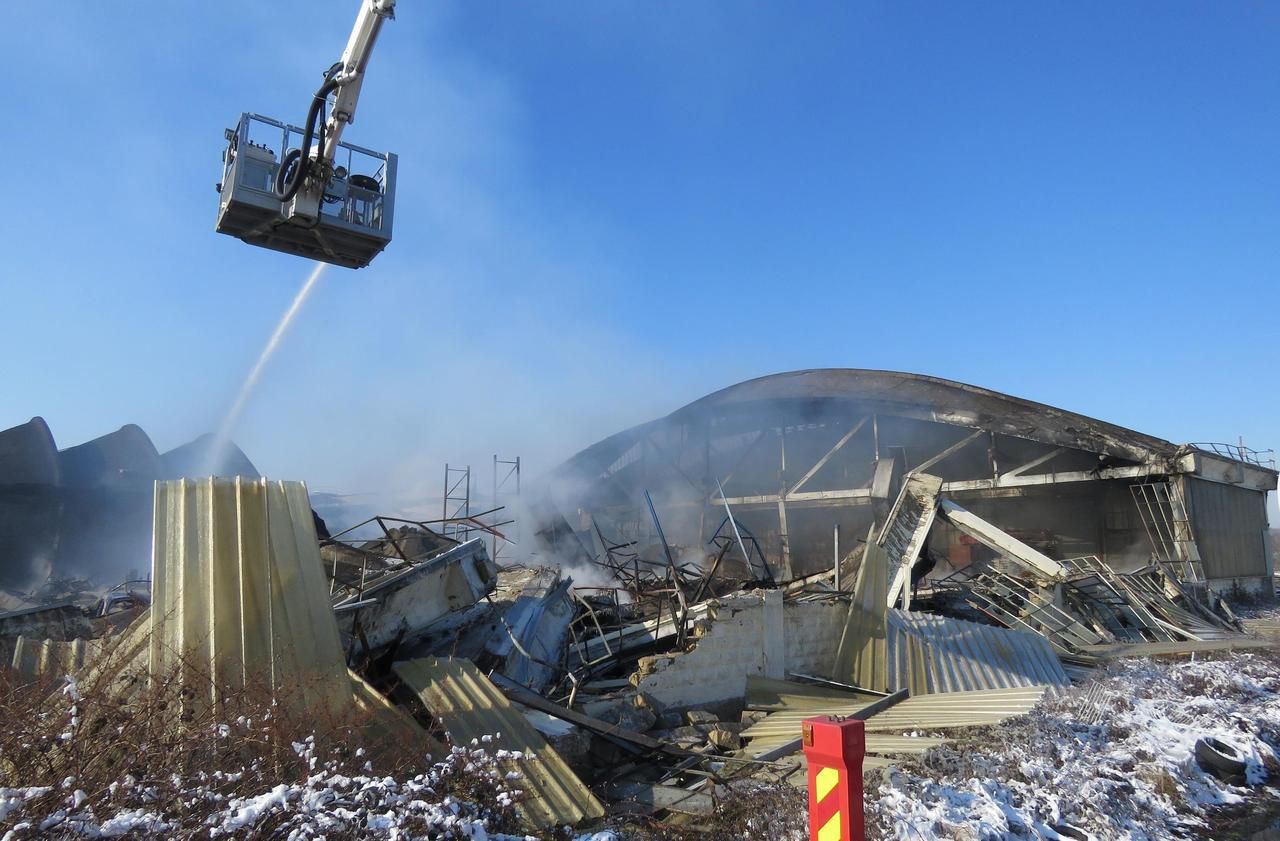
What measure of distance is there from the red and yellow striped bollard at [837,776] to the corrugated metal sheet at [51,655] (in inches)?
232

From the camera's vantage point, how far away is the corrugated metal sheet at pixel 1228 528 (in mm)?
16797

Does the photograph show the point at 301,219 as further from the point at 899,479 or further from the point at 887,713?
the point at 899,479

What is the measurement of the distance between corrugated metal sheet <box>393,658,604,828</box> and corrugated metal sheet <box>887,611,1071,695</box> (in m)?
5.30

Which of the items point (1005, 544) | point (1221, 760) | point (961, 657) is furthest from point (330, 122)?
point (1005, 544)

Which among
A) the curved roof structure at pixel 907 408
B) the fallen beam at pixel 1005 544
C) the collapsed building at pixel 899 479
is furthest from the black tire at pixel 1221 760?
the curved roof structure at pixel 907 408

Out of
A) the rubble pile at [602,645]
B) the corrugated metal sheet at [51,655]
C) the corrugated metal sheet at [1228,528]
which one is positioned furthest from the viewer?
the corrugated metal sheet at [1228,528]

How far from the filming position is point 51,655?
626cm

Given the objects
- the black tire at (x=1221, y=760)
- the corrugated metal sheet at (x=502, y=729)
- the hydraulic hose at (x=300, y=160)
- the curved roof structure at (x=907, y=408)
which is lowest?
the black tire at (x=1221, y=760)

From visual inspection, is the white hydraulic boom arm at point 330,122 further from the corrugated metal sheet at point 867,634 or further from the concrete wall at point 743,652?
the corrugated metal sheet at point 867,634

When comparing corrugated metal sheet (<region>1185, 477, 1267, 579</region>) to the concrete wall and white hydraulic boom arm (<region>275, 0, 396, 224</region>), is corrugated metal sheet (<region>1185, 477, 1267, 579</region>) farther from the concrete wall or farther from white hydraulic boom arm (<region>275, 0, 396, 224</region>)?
white hydraulic boom arm (<region>275, 0, 396, 224</region>)

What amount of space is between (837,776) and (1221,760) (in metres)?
5.27

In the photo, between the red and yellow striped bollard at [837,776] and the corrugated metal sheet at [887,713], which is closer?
the red and yellow striped bollard at [837,776]

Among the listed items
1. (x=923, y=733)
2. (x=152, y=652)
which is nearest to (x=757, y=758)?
(x=923, y=733)

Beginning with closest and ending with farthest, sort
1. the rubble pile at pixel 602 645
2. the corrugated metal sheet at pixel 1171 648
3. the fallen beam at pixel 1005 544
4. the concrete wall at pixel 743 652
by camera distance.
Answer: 1. the rubble pile at pixel 602 645
2. the concrete wall at pixel 743 652
3. the corrugated metal sheet at pixel 1171 648
4. the fallen beam at pixel 1005 544
